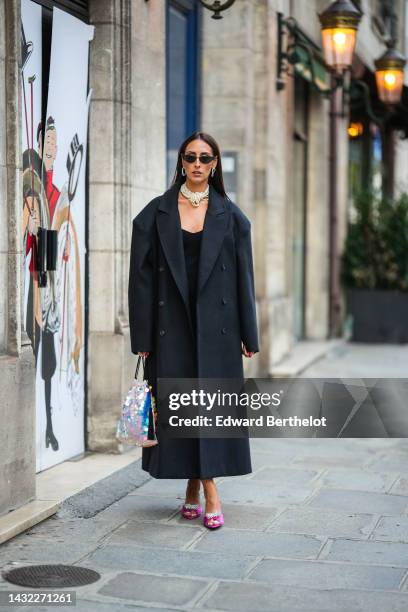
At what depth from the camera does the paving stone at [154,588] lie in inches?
184

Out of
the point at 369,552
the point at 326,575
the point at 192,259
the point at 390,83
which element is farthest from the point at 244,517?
the point at 390,83

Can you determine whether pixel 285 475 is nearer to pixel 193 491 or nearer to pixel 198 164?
pixel 193 491

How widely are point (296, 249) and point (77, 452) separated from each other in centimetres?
811

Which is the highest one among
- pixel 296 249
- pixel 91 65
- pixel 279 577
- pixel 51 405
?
pixel 91 65

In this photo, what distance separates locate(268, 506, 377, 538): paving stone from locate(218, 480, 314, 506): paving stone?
227 millimetres

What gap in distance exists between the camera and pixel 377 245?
1551 cm

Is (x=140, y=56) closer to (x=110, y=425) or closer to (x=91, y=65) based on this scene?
(x=91, y=65)

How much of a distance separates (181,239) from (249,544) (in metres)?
1.60

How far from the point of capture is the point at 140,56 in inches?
311

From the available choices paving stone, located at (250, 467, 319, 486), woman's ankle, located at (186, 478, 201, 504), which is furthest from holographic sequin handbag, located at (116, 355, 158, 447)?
paving stone, located at (250, 467, 319, 486)

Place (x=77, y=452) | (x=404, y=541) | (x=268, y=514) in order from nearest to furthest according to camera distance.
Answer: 1. (x=404, y=541)
2. (x=268, y=514)
3. (x=77, y=452)

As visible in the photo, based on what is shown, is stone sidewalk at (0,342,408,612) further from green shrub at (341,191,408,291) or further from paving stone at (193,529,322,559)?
green shrub at (341,191,408,291)

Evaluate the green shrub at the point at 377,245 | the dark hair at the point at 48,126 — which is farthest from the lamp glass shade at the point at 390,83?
the dark hair at the point at 48,126

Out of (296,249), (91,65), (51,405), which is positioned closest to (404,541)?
(51,405)
